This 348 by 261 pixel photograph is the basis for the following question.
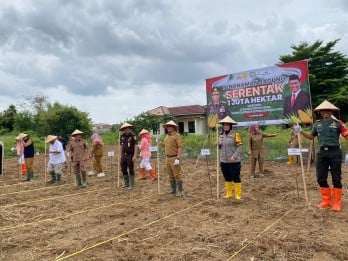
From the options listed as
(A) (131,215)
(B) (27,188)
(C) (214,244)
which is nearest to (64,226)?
(A) (131,215)

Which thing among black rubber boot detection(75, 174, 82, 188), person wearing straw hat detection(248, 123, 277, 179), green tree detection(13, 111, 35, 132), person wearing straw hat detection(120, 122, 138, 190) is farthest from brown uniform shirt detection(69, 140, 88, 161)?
green tree detection(13, 111, 35, 132)

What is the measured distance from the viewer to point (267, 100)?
13.1 m

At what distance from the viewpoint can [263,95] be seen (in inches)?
520

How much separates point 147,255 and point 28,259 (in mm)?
1401

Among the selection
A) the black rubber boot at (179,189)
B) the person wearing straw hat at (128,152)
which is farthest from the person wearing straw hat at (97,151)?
the black rubber boot at (179,189)

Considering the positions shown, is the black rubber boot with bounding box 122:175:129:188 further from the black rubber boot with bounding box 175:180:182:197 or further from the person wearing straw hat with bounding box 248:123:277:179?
the person wearing straw hat with bounding box 248:123:277:179

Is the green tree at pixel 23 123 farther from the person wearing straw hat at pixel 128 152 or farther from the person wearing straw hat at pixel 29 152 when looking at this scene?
the person wearing straw hat at pixel 128 152

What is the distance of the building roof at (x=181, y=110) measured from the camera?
120ft

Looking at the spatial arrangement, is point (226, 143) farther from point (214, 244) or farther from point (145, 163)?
point (145, 163)

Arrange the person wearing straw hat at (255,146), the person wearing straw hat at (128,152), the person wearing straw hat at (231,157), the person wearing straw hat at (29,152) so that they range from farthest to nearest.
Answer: the person wearing straw hat at (29,152), the person wearing straw hat at (255,146), the person wearing straw hat at (128,152), the person wearing straw hat at (231,157)

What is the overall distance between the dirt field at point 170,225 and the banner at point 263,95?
133 inches

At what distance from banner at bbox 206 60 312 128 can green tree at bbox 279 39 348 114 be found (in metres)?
14.1

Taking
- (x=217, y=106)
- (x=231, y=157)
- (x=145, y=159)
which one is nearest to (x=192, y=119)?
(x=217, y=106)

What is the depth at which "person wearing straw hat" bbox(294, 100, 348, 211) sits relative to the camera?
6734mm
